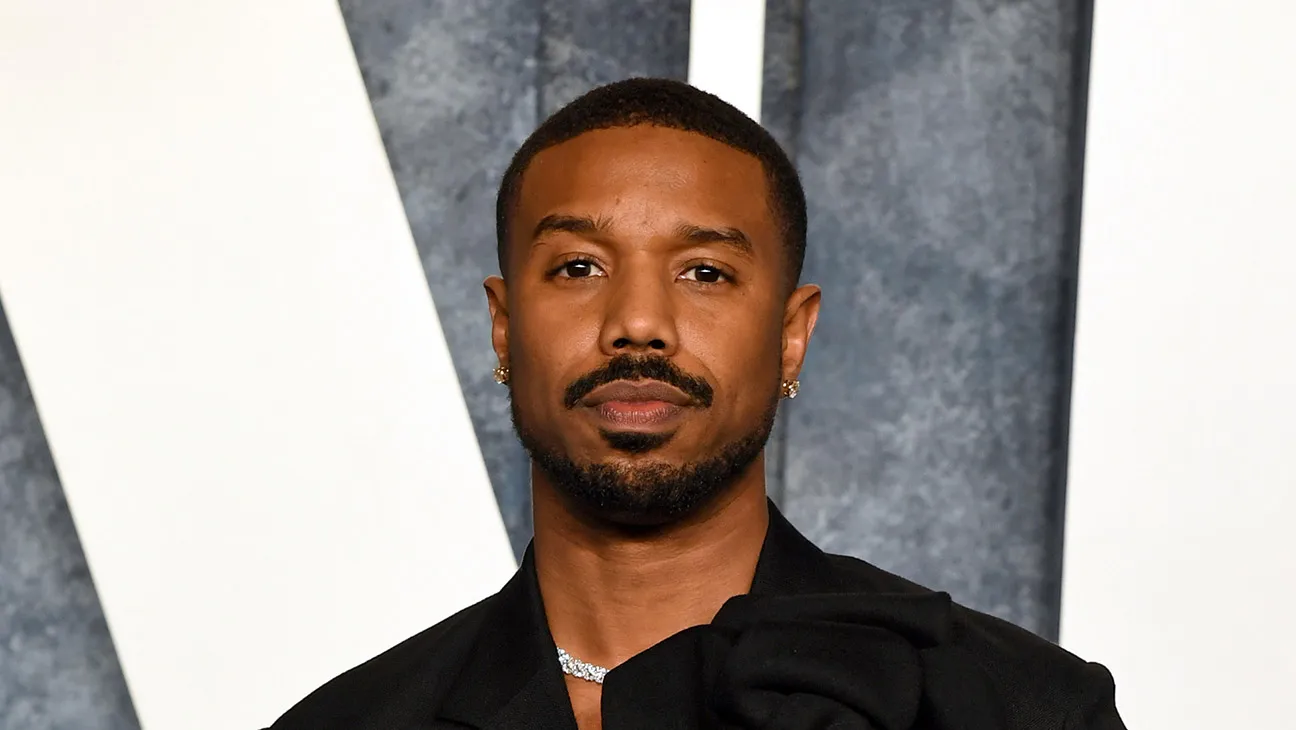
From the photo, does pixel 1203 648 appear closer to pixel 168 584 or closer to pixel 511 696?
pixel 511 696

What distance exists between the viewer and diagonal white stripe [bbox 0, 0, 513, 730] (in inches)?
94.2

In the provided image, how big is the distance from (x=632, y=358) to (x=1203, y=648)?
3.43ft

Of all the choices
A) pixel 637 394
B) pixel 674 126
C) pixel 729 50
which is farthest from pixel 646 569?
pixel 729 50

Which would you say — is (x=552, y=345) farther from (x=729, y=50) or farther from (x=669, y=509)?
(x=729, y=50)

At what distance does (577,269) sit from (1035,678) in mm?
570

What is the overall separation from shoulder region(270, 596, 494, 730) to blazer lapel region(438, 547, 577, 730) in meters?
0.02

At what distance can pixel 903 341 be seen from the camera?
Result: 2430mm

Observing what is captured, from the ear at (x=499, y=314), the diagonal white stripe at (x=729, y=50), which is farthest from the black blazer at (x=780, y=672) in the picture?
the diagonal white stripe at (x=729, y=50)

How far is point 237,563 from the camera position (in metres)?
2.39

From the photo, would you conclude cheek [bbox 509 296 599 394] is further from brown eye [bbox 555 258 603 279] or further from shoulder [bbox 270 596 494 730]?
shoulder [bbox 270 596 494 730]

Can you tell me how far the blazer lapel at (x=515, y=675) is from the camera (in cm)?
168

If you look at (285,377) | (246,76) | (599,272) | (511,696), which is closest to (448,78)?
(246,76)

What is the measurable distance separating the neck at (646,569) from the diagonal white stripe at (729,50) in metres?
0.82

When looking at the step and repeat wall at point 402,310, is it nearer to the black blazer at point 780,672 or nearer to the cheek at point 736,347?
the black blazer at point 780,672
